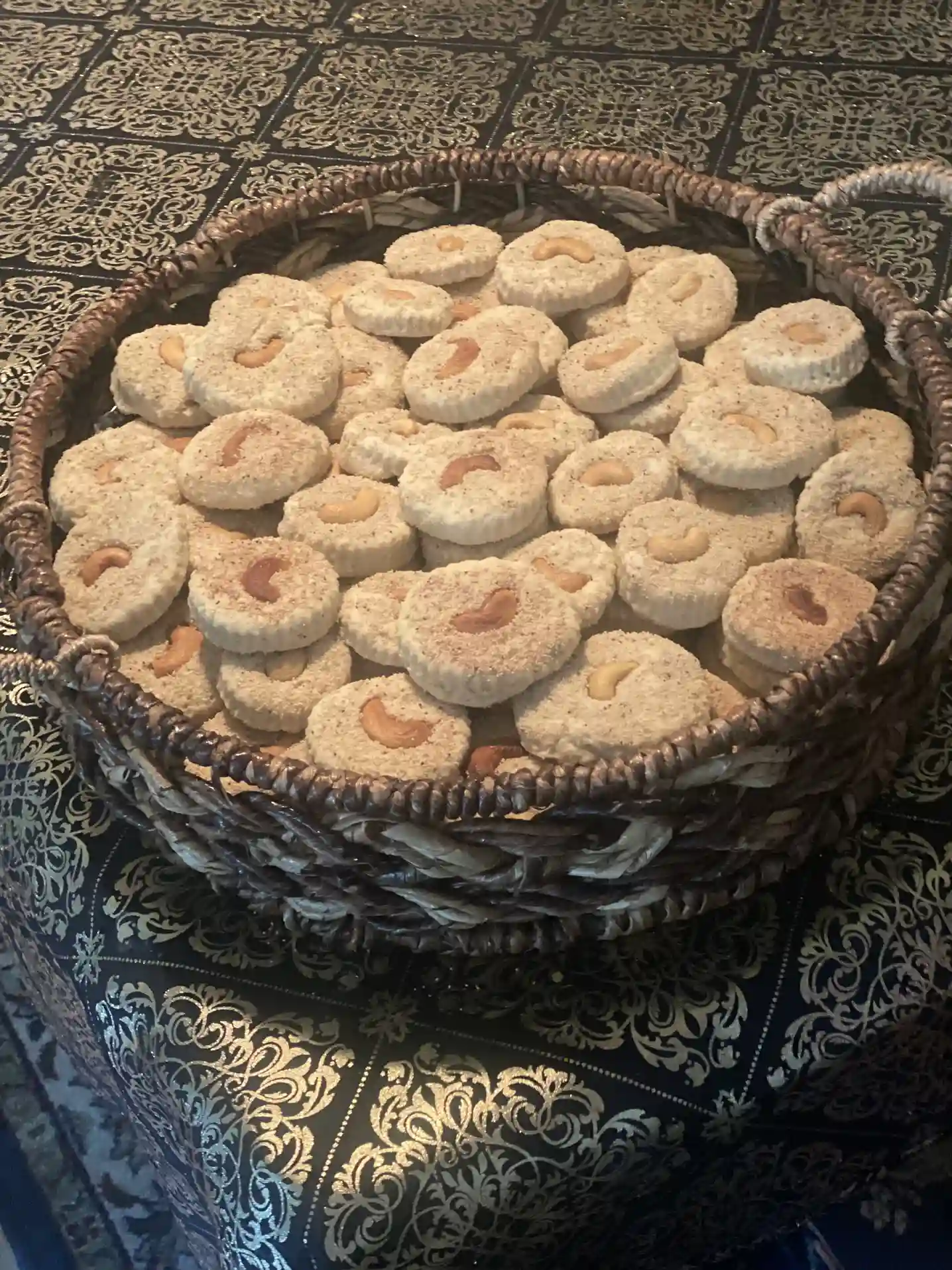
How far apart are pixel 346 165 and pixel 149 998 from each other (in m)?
1.00

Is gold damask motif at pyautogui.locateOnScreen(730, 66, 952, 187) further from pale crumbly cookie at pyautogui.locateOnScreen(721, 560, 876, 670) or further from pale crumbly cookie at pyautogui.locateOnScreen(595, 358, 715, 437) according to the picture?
pale crumbly cookie at pyautogui.locateOnScreen(721, 560, 876, 670)

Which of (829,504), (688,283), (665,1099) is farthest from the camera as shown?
(688,283)

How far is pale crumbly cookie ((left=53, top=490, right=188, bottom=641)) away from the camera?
0.73 meters

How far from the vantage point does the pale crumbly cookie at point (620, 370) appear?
821 millimetres

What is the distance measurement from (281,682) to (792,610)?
30 centimetres

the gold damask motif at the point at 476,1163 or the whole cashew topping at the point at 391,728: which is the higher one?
the whole cashew topping at the point at 391,728

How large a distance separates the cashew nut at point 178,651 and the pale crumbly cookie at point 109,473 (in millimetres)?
102

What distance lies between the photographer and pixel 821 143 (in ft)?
4.38

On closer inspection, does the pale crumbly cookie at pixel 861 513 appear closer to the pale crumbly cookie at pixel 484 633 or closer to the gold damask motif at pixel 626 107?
the pale crumbly cookie at pixel 484 633

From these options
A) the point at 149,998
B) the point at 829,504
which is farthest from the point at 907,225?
the point at 149,998

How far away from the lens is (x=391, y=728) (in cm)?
66

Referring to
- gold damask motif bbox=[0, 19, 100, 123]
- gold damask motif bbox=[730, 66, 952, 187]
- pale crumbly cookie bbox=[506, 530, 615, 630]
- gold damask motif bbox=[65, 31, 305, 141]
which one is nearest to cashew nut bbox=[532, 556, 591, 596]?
pale crumbly cookie bbox=[506, 530, 615, 630]

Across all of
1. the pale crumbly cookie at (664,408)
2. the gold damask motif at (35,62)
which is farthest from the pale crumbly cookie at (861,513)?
the gold damask motif at (35,62)

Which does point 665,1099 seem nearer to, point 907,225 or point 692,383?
point 692,383
